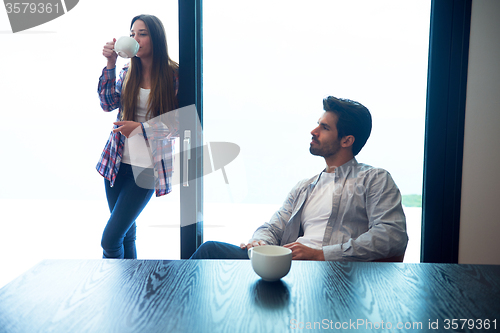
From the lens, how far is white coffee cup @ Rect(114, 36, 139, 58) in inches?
67.2

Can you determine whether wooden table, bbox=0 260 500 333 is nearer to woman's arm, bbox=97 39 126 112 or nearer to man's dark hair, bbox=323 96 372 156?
man's dark hair, bbox=323 96 372 156

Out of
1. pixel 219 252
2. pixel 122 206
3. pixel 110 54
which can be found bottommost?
pixel 219 252

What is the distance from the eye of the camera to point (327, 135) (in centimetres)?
170

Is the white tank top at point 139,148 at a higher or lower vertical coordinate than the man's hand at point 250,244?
higher

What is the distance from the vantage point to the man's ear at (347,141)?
5.50 feet

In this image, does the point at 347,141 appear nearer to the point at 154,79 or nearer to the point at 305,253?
the point at 305,253

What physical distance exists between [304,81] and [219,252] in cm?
111

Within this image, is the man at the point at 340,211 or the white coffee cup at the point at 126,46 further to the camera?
the white coffee cup at the point at 126,46

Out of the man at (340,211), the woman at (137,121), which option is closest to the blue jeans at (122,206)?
the woman at (137,121)

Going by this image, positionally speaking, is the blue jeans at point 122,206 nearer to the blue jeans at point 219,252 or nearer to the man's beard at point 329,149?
the blue jeans at point 219,252

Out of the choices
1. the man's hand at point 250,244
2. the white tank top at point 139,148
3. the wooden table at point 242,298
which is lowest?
the man's hand at point 250,244

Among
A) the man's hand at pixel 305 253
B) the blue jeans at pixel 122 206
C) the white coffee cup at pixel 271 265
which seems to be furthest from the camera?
the blue jeans at pixel 122 206

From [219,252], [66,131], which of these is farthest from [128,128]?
[219,252]

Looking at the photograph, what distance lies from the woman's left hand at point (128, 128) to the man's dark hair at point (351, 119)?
1.01 m
